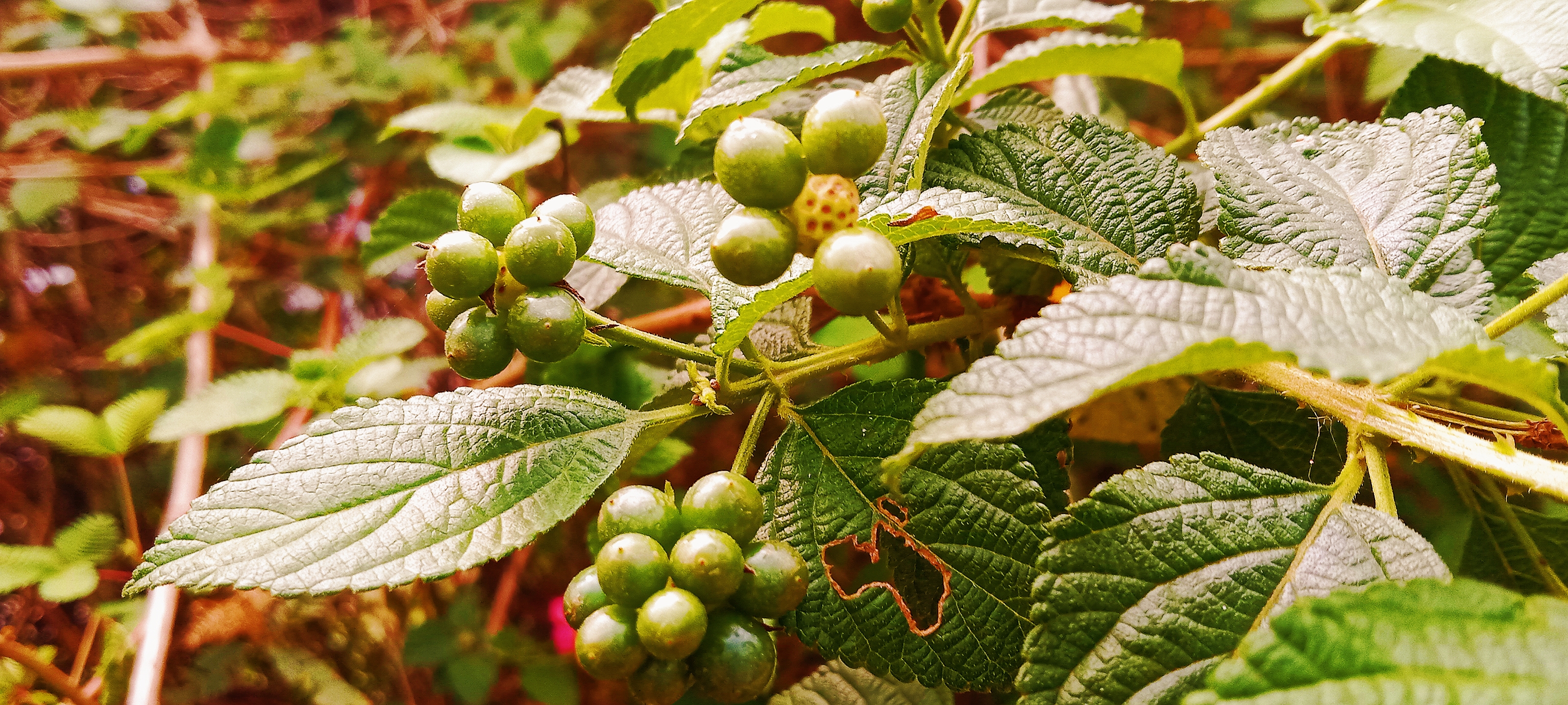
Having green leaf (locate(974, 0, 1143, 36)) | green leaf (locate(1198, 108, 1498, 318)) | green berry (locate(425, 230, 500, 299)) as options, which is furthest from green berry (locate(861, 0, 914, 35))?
green berry (locate(425, 230, 500, 299))

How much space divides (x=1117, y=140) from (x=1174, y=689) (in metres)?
0.41

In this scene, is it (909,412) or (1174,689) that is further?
(909,412)

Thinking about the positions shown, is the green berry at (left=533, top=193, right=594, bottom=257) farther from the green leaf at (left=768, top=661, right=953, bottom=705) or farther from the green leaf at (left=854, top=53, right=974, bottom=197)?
the green leaf at (left=768, top=661, right=953, bottom=705)

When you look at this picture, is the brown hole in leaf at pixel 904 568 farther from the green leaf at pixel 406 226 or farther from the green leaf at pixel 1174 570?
the green leaf at pixel 406 226

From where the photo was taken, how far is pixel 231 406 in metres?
1.00

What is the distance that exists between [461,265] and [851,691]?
54 centimetres

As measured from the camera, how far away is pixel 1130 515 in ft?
1.62

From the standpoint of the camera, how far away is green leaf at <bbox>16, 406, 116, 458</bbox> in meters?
1.09

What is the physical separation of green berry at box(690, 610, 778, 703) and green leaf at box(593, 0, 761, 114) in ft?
1.58

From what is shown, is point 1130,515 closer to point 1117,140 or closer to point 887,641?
point 887,641

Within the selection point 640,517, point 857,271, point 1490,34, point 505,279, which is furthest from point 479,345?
point 1490,34

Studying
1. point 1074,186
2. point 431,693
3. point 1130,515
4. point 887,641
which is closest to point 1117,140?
point 1074,186

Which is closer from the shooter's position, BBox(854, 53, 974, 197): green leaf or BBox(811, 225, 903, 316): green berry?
BBox(811, 225, 903, 316): green berry

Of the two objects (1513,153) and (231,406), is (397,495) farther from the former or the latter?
(1513,153)
